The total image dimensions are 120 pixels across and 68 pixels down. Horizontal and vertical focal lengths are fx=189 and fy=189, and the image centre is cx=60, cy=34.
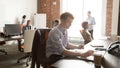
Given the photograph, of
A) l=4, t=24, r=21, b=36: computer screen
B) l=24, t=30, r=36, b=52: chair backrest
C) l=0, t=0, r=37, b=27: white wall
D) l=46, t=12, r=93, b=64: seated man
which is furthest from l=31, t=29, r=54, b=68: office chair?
l=0, t=0, r=37, b=27: white wall

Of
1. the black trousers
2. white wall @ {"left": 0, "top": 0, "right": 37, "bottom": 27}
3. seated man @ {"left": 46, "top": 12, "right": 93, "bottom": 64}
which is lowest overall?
the black trousers

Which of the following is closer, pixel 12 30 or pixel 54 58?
pixel 54 58

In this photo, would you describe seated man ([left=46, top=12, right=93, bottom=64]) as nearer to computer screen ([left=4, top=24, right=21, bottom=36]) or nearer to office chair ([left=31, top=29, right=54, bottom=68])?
office chair ([left=31, top=29, right=54, bottom=68])

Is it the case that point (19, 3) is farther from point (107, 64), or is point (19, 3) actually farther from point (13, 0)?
point (107, 64)

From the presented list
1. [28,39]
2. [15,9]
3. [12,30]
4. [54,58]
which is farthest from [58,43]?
[15,9]

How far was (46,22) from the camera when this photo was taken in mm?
9031

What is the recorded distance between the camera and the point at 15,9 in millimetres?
7672

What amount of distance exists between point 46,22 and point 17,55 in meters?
3.61

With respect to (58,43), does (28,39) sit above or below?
below

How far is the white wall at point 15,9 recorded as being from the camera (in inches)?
275

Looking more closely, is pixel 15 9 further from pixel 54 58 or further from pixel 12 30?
pixel 54 58

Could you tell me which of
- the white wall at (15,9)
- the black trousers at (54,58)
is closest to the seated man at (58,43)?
the black trousers at (54,58)

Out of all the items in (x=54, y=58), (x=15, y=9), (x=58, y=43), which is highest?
(x=15, y=9)

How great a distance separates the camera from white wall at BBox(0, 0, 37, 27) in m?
6.98
